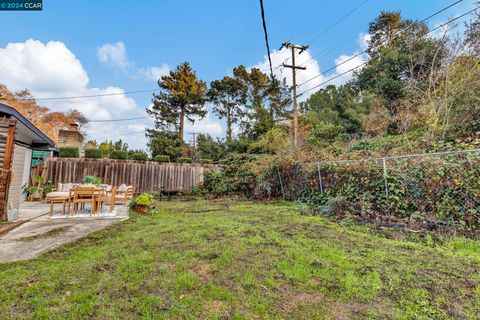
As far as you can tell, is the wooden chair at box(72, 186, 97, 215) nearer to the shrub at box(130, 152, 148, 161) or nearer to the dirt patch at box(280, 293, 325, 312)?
the dirt patch at box(280, 293, 325, 312)

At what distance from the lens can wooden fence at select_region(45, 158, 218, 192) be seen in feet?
33.1

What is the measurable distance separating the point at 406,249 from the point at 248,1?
432cm

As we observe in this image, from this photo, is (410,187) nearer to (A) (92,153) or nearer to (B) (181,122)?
(A) (92,153)

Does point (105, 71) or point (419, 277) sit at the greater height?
point (105, 71)

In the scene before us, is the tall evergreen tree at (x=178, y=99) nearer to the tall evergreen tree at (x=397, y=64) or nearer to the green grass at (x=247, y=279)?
the tall evergreen tree at (x=397, y=64)

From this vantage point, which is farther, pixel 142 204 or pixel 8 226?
pixel 142 204

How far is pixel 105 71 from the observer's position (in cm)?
1298

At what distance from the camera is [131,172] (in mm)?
11211

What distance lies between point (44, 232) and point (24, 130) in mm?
3317

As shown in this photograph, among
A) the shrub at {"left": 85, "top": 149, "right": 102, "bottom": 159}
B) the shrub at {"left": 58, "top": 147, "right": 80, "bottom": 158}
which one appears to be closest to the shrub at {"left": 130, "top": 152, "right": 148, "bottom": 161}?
the shrub at {"left": 85, "top": 149, "right": 102, "bottom": 159}

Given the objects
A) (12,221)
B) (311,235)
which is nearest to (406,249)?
(311,235)

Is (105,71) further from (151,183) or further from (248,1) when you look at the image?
(248,1)

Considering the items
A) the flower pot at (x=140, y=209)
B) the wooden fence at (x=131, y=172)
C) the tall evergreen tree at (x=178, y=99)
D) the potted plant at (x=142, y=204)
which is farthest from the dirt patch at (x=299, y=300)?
the tall evergreen tree at (x=178, y=99)

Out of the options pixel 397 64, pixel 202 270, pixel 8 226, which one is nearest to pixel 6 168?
pixel 8 226
